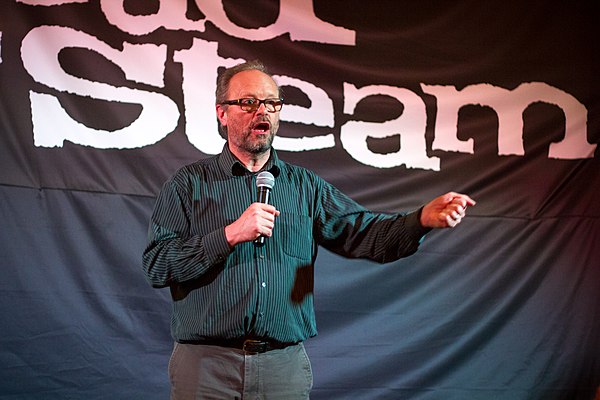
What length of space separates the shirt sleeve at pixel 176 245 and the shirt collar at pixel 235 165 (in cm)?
15

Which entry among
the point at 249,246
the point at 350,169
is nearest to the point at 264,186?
the point at 249,246

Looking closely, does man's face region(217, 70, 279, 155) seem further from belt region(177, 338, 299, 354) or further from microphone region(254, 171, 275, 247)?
belt region(177, 338, 299, 354)

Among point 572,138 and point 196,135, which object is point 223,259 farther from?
point 572,138

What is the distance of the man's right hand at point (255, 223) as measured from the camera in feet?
5.90

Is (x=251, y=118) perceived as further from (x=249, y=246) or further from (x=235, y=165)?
(x=249, y=246)

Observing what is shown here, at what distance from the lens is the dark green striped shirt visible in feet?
6.38

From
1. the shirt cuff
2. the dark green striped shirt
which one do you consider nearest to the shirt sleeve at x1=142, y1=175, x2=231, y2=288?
the dark green striped shirt

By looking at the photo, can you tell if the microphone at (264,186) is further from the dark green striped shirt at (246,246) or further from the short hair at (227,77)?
the short hair at (227,77)

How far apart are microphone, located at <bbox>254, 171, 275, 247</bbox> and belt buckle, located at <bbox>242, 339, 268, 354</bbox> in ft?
0.91

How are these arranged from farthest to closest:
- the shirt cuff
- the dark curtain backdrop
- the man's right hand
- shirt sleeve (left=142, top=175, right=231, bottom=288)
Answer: the dark curtain backdrop, the shirt cuff, shirt sleeve (left=142, top=175, right=231, bottom=288), the man's right hand

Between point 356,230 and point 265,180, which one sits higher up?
point 265,180

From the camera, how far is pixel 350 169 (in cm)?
350

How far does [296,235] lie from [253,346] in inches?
14.3

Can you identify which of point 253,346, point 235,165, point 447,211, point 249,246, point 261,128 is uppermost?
point 261,128
